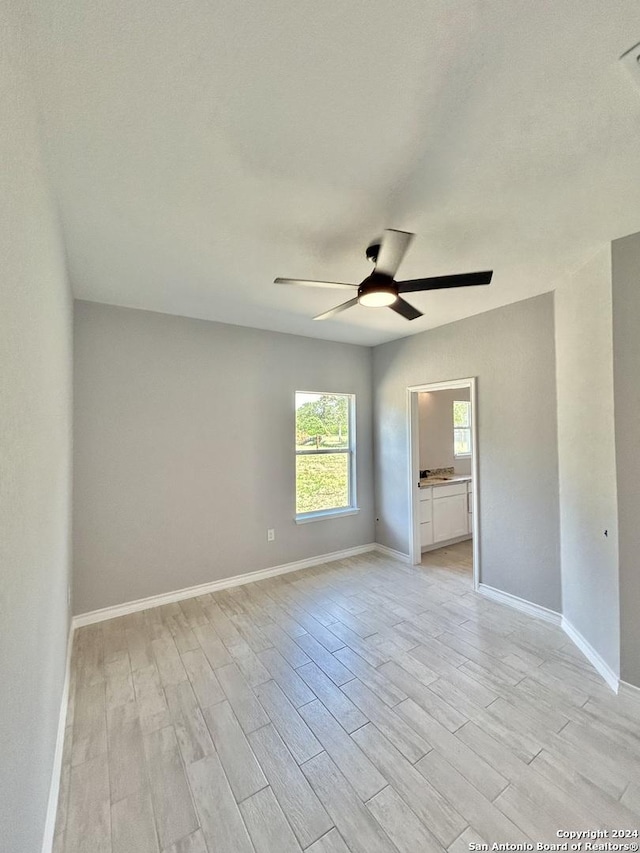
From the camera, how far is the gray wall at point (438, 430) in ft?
17.3

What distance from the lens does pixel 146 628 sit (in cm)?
277

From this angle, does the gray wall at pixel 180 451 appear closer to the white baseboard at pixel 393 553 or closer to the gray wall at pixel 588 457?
the white baseboard at pixel 393 553

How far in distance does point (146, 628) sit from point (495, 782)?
2518 mm

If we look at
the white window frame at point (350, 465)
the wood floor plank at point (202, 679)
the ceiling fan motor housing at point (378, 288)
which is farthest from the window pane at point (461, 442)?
the wood floor plank at point (202, 679)

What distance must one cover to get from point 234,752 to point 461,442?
517 centimetres

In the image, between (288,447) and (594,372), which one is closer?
(594,372)

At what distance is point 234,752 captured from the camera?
1.67 meters

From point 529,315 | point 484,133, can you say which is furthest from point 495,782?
point 529,315

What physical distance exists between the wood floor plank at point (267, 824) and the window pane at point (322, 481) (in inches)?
105

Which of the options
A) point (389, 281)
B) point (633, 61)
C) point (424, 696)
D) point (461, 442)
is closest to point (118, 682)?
point (424, 696)

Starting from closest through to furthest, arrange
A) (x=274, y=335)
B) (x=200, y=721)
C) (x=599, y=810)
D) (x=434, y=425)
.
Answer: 1. (x=599, y=810)
2. (x=200, y=721)
3. (x=274, y=335)
4. (x=434, y=425)

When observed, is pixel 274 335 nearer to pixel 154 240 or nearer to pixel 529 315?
pixel 154 240

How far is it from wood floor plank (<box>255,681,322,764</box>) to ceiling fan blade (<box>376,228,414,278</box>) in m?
2.46

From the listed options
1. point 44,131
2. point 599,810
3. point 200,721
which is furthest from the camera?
point 200,721
